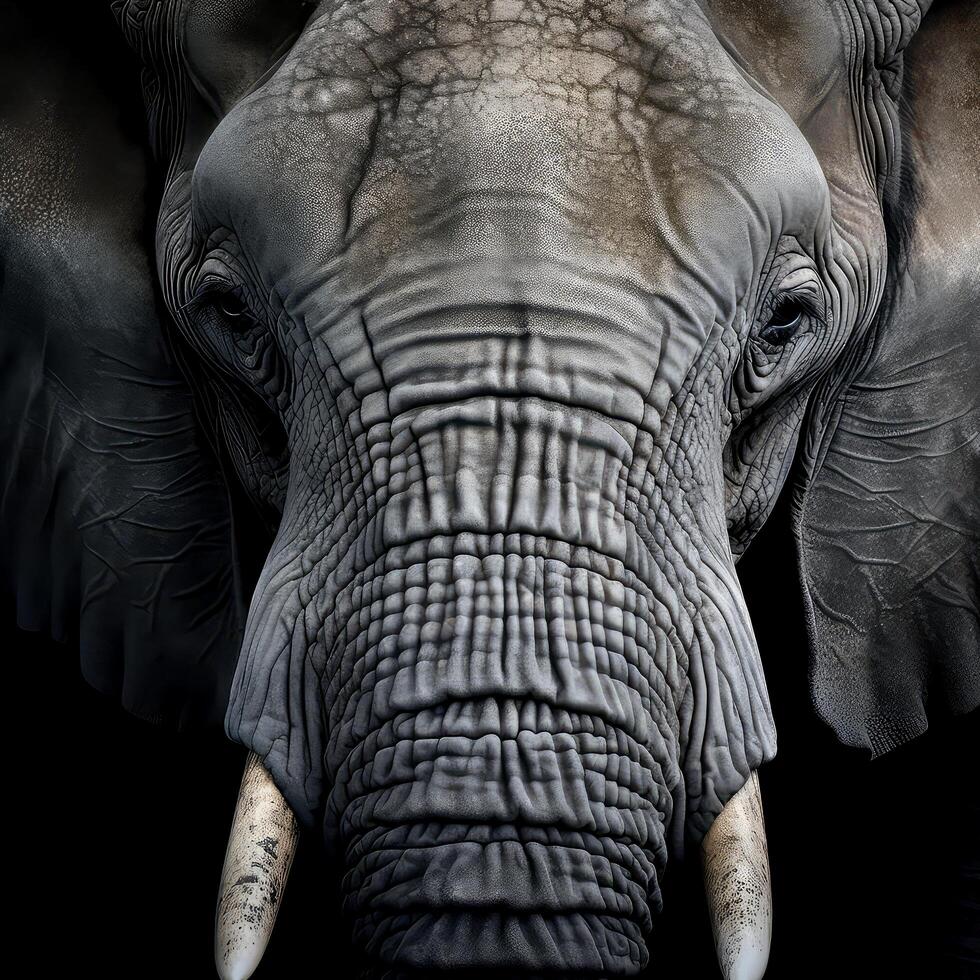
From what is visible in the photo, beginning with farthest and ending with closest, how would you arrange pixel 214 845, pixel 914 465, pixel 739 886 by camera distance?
pixel 214 845, pixel 914 465, pixel 739 886

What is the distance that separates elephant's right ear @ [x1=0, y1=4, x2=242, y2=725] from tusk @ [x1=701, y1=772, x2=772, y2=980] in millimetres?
815

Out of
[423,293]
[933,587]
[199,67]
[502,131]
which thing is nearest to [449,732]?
[423,293]

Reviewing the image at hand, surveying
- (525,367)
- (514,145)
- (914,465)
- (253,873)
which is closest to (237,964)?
(253,873)

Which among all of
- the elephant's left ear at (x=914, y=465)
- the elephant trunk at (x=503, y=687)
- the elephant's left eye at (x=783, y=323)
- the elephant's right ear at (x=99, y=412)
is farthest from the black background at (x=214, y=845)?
the elephant trunk at (x=503, y=687)

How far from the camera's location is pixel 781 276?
1.56 metres

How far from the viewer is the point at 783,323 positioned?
1604mm

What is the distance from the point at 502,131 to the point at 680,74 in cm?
19

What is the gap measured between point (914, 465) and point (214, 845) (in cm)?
149

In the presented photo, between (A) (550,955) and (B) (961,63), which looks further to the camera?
(B) (961,63)

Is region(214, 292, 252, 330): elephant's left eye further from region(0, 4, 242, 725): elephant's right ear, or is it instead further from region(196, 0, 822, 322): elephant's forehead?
region(0, 4, 242, 725): elephant's right ear

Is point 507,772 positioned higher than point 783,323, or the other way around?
point 783,323

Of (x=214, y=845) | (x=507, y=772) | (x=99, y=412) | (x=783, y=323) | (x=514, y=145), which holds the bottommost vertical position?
(x=214, y=845)

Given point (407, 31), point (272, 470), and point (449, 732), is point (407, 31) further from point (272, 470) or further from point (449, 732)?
point (449, 732)

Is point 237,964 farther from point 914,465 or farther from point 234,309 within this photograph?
point 914,465
